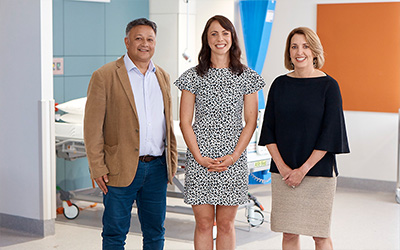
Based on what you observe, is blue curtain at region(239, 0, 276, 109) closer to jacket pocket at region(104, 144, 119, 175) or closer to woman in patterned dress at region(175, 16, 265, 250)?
woman in patterned dress at region(175, 16, 265, 250)

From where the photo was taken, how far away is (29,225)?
4711mm

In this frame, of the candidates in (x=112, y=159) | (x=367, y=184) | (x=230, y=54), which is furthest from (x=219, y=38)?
(x=367, y=184)

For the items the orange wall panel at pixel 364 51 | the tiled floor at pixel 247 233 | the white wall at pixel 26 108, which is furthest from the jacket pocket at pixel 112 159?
the orange wall panel at pixel 364 51

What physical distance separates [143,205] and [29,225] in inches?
68.9

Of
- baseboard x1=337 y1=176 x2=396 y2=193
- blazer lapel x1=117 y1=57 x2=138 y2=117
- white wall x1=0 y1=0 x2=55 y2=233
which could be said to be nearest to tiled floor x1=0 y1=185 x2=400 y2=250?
white wall x1=0 y1=0 x2=55 y2=233

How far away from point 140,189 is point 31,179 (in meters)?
1.67

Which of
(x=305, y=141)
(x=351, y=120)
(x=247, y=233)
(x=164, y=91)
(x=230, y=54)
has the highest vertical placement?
(x=230, y=54)

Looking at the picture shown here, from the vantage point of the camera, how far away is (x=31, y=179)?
4.66 metres

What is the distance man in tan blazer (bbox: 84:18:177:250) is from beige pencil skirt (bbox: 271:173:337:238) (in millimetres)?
627

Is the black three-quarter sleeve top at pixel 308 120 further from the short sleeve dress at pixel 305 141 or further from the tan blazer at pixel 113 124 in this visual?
the tan blazer at pixel 113 124

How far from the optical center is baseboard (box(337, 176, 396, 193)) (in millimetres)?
6523

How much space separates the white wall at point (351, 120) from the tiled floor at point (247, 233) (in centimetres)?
76

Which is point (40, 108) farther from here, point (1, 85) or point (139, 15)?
point (139, 15)

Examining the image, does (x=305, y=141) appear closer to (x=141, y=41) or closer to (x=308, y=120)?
(x=308, y=120)
